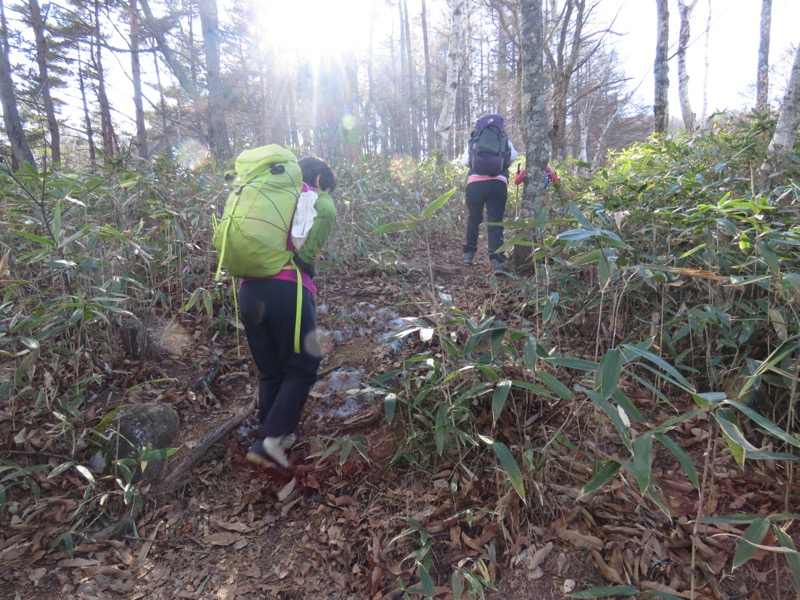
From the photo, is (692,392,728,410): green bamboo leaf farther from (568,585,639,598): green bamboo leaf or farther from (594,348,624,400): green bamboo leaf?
(568,585,639,598): green bamboo leaf

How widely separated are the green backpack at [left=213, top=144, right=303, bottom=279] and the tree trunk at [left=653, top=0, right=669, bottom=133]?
24.1 feet

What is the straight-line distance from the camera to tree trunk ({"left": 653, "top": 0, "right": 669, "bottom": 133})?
711 cm

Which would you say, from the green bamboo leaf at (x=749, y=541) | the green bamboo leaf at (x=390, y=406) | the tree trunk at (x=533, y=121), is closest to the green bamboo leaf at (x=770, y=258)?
the green bamboo leaf at (x=749, y=541)

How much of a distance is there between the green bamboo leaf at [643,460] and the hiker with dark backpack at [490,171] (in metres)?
2.97

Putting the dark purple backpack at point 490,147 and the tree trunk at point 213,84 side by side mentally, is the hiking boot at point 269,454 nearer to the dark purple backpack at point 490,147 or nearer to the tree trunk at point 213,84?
the dark purple backpack at point 490,147

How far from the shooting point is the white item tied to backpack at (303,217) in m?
2.22

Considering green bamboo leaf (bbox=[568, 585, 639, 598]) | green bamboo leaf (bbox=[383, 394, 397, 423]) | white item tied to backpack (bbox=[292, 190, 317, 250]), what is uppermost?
white item tied to backpack (bbox=[292, 190, 317, 250])

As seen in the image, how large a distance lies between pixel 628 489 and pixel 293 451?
5.74 ft

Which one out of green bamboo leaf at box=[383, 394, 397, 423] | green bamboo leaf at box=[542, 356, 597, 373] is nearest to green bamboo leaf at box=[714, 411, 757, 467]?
green bamboo leaf at box=[542, 356, 597, 373]

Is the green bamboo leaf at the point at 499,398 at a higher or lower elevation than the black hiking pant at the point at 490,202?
lower

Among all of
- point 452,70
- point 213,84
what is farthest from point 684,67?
point 213,84

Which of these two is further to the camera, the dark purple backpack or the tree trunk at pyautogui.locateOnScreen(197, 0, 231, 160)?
the tree trunk at pyautogui.locateOnScreen(197, 0, 231, 160)

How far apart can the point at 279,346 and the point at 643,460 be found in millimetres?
1807

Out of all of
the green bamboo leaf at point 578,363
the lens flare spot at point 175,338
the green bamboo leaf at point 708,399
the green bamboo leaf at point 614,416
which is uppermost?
the green bamboo leaf at point 708,399
